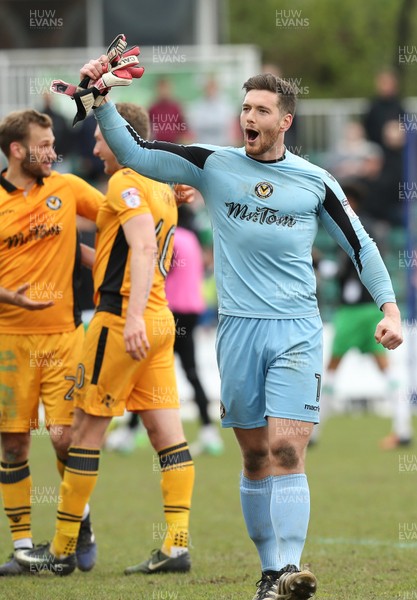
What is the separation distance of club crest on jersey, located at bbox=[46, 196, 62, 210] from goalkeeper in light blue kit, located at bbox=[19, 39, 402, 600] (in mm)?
1416

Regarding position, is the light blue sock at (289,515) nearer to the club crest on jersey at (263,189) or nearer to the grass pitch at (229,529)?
the grass pitch at (229,529)

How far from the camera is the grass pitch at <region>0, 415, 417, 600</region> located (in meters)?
6.95

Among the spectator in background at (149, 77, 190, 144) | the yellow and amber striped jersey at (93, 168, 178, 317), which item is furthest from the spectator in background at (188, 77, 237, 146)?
the yellow and amber striped jersey at (93, 168, 178, 317)

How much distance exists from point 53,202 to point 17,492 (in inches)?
69.9

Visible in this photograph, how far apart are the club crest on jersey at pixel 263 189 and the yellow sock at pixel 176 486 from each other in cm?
194

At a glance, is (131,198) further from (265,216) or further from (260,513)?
(260,513)

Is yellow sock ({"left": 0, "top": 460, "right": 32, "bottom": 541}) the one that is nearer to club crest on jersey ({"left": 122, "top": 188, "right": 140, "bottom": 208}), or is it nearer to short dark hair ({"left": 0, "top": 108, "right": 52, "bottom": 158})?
club crest on jersey ({"left": 122, "top": 188, "right": 140, "bottom": 208})

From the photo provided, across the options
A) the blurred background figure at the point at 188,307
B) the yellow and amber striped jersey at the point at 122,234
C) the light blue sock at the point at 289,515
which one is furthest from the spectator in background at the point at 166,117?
the light blue sock at the point at 289,515

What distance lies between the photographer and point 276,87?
20.9ft

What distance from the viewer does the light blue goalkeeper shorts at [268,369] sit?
625 cm

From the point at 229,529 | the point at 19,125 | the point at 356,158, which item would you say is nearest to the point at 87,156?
the point at 356,158

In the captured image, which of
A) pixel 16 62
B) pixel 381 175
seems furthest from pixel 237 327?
pixel 16 62

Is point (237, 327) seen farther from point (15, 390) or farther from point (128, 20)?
point (128, 20)

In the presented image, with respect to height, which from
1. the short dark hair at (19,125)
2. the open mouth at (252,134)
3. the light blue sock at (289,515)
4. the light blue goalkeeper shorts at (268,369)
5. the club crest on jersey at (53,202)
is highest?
the short dark hair at (19,125)
